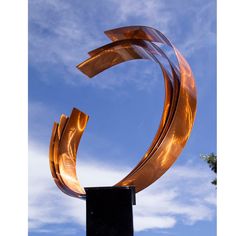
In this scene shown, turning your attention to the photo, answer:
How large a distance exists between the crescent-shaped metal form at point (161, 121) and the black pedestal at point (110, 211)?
35cm

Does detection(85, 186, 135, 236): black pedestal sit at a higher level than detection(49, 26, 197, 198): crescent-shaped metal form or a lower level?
lower

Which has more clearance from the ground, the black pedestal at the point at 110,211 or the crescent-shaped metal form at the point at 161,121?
the crescent-shaped metal form at the point at 161,121

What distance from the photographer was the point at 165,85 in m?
8.14

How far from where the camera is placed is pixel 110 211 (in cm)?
684

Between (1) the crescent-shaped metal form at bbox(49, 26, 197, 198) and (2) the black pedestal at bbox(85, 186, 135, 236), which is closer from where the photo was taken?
(2) the black pedestal at bbox(85, 186, 135, 236)

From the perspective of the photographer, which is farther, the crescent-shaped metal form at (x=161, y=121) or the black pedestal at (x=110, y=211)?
the crescent-shaped metal form at (x=161, y=121)

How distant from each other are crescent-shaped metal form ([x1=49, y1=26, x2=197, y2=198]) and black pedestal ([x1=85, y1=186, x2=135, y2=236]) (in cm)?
35

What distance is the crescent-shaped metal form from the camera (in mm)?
7281

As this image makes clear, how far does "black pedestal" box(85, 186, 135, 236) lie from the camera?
6727 millimetres

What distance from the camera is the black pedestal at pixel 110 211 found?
6.73 metres

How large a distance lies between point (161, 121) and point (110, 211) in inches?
74.9
